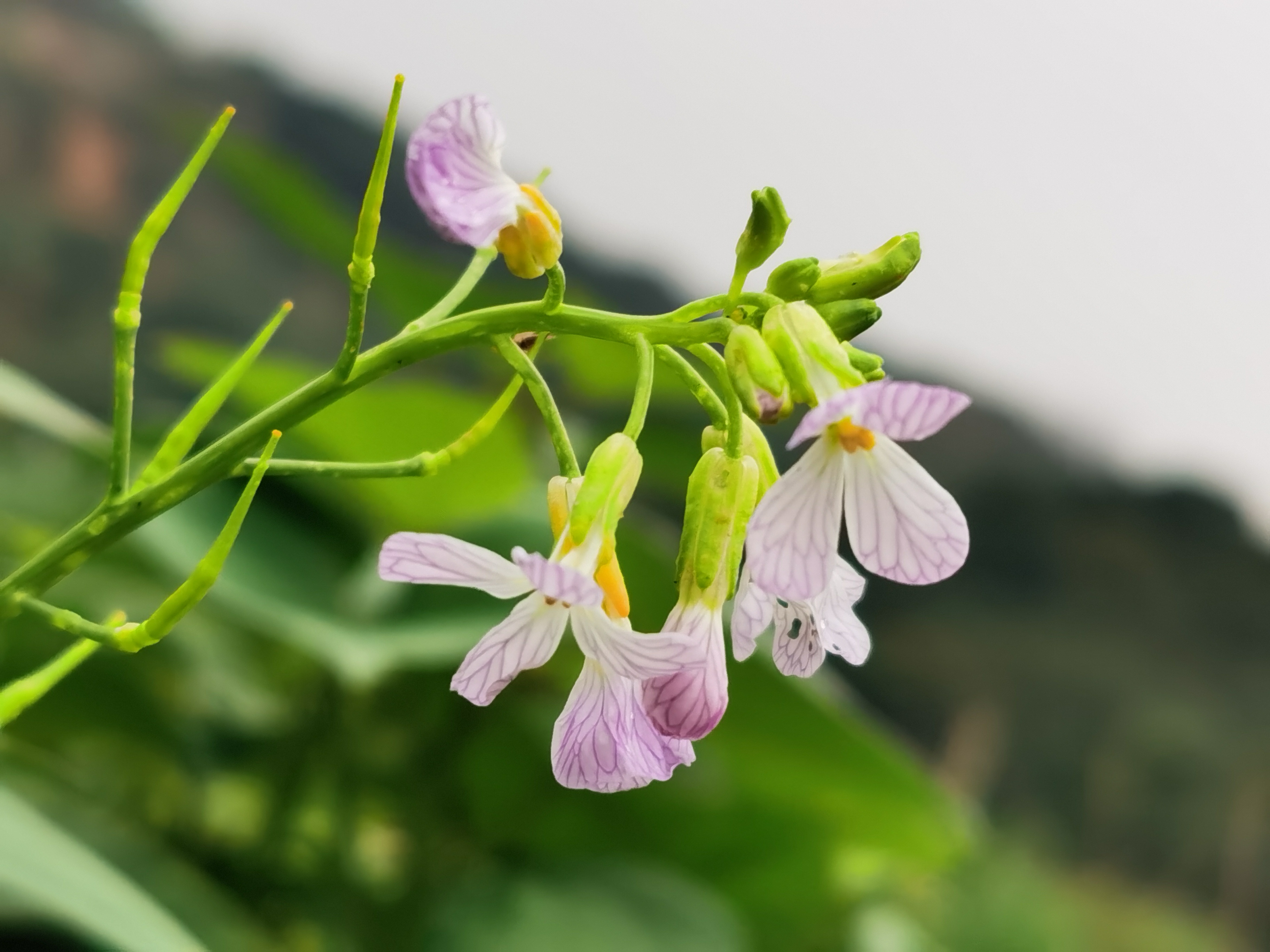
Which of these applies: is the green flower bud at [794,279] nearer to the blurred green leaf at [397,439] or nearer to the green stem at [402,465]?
the green stem at [402,465]

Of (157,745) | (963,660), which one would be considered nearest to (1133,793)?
(963,660)

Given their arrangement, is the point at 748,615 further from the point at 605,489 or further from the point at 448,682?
the point at 448,682

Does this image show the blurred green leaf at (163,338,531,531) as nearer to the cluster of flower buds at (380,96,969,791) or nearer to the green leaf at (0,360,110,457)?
the green leaf at (0,360,110,457)

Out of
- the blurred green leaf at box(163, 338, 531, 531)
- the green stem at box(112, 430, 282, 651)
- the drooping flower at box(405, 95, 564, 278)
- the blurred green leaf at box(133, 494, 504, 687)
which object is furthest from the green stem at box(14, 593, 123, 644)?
the blurred green leaf at box(163, 338, 531, 531)

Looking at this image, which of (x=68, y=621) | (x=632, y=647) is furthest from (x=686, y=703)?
(x=68, y=621)

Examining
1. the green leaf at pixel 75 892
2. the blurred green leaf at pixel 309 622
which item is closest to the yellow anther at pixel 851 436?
the green leaf at pixel 75 892

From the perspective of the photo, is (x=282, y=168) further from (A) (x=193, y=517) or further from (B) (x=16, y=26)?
(B) (x=16, y=26)

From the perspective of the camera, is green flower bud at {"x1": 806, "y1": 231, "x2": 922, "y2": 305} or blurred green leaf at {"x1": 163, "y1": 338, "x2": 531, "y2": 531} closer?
green flower bud at {"x1": 806, "y1": 231, "x2": 922, "y2": 305}

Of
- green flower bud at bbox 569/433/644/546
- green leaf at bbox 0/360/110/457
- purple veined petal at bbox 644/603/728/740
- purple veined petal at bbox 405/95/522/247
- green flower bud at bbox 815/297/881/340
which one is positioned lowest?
green leaf at bbox 0/360/110/457
